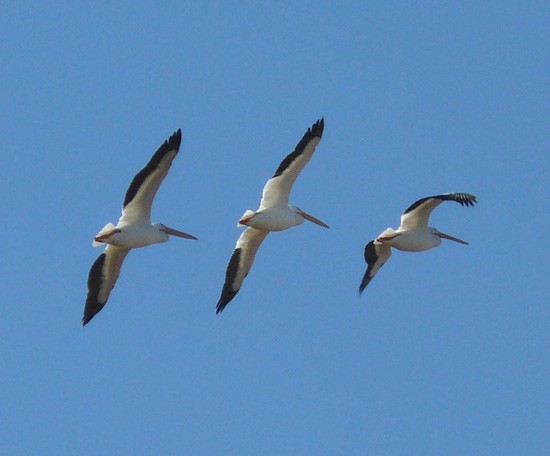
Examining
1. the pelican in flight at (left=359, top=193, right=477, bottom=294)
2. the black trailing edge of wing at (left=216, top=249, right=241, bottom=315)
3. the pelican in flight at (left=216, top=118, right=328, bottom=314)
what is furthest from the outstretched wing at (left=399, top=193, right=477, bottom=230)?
the black trailing edge of wing at (left=216, top=249, right=241, bottom=315)

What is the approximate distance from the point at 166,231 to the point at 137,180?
176 centimetres

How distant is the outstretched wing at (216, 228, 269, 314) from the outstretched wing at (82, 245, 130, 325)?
206 cm

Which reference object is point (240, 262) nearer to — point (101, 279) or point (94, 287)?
point (101, 279)

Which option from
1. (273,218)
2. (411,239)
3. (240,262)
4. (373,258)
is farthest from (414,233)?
(240,262)

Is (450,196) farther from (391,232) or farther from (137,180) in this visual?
(137,180)

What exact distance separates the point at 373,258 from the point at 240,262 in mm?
2287

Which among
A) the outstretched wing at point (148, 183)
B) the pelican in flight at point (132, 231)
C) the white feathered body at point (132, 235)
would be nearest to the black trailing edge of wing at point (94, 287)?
the pelican in flight at point (132, 231)

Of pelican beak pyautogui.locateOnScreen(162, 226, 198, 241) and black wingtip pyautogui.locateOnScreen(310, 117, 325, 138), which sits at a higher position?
black wingtip pyautogui.locateOnScreen(310, 117, 325, 138)

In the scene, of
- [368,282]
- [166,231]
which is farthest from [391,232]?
[166,231]

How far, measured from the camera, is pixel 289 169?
2645cm

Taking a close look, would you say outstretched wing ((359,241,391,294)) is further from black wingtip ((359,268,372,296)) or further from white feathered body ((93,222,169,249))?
white feathered body ((93,222,169,249))

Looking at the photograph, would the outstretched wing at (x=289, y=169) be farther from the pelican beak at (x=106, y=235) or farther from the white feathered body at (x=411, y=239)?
the pelican beak at (x=106, y=235)

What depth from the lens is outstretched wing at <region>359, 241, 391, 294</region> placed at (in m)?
28.4

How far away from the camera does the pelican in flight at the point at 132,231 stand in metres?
24.9
